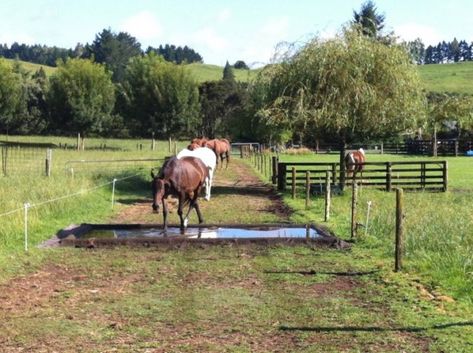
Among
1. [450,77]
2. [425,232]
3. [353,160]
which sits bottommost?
[425,232]

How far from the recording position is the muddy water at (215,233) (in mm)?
13977

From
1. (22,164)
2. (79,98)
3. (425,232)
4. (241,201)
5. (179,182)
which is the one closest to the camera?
(425,232)

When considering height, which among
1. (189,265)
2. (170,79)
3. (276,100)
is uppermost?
(170,79)

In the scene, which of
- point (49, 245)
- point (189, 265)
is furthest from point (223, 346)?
point (49, 245)

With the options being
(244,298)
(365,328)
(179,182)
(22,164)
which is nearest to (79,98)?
(22,164)

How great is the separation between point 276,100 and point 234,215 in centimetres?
725

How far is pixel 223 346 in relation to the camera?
21.4 feet

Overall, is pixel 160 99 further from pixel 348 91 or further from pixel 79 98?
pixel 348 91

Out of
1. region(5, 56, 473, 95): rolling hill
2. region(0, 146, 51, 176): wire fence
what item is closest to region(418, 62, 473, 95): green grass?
region(5, 56, 473, 95): rolling hill

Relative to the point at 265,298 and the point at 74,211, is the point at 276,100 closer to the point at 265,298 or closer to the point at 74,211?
the point at 74,211

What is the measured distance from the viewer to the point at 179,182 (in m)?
14.3

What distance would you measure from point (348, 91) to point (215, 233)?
10.8 m

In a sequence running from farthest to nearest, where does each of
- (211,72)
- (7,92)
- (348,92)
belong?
(211,72) → (7,92) → (348,92)

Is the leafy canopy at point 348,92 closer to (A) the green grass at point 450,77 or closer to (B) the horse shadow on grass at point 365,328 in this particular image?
(B) the horse shadow on grass at point 365,328
